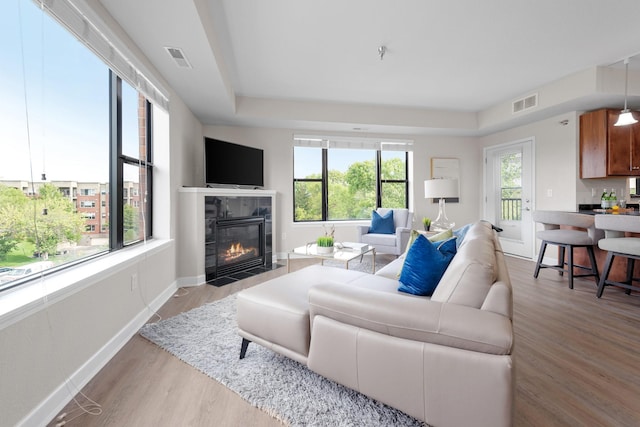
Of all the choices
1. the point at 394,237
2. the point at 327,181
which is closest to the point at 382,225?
the point at 394,237

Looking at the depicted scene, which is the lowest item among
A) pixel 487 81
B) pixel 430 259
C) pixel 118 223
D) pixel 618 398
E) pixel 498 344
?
pixel 618 398

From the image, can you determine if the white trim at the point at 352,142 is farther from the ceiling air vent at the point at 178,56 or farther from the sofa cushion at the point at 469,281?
the sofa cushion at the point at 469,281

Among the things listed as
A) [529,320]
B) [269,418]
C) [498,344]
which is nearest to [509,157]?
[529,320]

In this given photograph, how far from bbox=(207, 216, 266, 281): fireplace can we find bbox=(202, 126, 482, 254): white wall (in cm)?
68

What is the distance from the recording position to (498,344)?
99cm

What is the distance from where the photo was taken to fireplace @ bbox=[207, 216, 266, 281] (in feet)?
12.1

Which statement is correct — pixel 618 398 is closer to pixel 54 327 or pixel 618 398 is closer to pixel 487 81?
pixel 54 327

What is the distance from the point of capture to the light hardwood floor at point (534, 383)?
1382mm

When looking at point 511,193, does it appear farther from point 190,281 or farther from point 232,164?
point 190,281

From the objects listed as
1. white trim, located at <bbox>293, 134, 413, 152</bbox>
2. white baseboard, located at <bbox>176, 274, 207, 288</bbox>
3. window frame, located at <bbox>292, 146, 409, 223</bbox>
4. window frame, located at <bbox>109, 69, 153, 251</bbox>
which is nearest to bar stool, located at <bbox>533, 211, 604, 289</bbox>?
window frame, located at <bbox>292, 146, 409, 223</bbox>

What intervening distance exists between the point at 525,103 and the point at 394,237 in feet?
9.15

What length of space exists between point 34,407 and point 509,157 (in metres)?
6.47

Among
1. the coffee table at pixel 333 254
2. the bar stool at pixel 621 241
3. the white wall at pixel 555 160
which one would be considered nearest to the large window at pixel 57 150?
the coffee table at pixel 333 254

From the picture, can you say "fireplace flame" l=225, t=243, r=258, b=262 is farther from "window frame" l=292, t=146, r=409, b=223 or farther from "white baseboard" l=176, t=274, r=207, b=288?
"window frame" l=292, t=146, r=409, b=223
